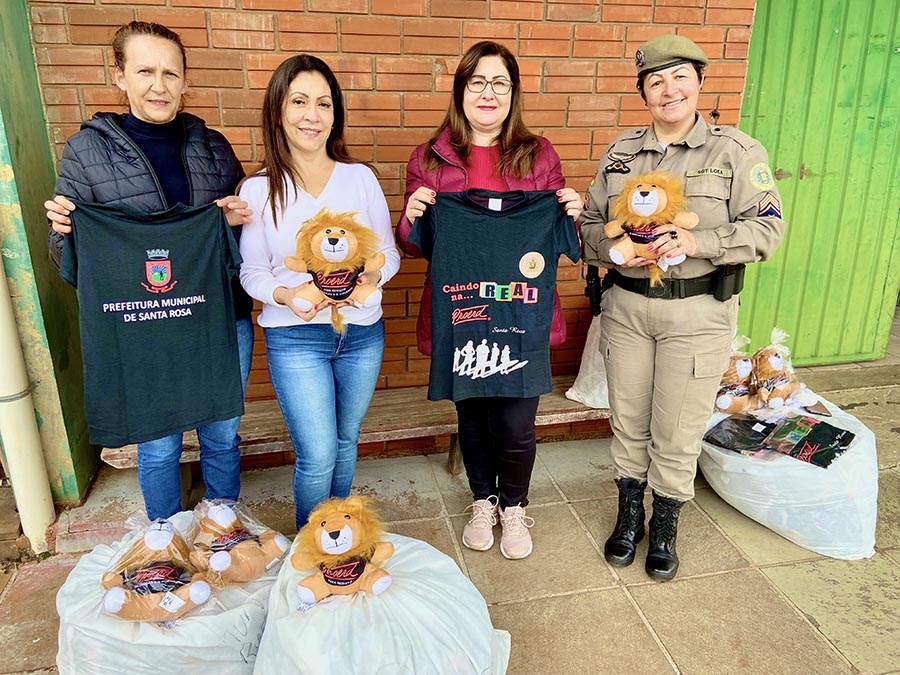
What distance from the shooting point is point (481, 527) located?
2887 mm

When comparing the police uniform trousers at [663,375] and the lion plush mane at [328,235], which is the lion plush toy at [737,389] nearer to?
the police uniform trousers at [663,375]

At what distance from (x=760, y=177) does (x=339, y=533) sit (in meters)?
1.94

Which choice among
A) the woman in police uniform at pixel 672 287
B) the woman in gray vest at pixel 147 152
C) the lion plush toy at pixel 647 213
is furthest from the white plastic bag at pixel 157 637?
the lion plush toy at pixel 647 213

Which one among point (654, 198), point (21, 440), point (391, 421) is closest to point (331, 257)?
point (654, 198)

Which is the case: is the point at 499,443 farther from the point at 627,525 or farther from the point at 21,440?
the point at 21,440

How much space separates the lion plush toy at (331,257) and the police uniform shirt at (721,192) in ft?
3.55

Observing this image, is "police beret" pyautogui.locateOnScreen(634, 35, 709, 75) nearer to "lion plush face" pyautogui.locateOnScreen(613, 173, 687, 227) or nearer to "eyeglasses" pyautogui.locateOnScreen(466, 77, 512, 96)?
"lion plush face" pyautogui.locateOnScreen(613, 173, 687, 227)

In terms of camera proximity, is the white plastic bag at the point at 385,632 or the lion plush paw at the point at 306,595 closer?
the white plastic bag at the point at 385,632

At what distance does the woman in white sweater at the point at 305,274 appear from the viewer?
2.18 metres

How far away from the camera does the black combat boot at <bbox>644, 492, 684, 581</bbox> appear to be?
2.70 m

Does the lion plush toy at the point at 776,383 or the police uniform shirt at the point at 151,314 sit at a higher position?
the police uniform shirt at the point at 151,314

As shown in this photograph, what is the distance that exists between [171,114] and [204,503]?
1446 mm

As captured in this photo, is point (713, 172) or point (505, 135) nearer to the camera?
point (713, 172)

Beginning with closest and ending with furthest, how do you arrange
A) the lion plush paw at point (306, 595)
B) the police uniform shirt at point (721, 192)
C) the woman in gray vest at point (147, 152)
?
the lion plush paw at point (306, 595) → the woman in gray vest at point (147, 152) → the police uniform shirt at point (721, 192)
